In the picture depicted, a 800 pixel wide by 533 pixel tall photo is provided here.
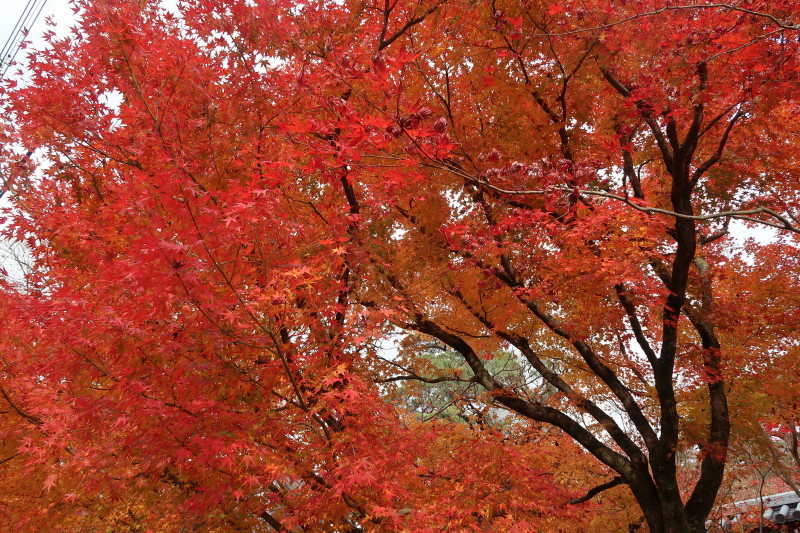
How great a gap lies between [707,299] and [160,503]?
26.5 feet

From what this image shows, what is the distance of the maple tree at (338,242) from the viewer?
3.18 metres

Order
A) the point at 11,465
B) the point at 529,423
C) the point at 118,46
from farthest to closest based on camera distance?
the point at 529,423
the point at 11,465
the point at 118,46

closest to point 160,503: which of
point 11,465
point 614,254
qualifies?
point 11,465

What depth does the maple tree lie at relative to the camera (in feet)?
10.4

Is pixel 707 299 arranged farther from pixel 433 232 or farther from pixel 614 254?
pixel 433 232

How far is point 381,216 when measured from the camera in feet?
17.7

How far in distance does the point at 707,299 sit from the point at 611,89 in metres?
3.67

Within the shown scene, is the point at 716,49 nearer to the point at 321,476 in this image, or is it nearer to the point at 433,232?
the point at 433,232

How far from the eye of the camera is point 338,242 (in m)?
4.16

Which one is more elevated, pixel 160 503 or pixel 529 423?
pixel 529 423

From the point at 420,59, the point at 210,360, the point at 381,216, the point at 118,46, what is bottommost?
the point at 210,360

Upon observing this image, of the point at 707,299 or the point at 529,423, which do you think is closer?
the point at 707,299

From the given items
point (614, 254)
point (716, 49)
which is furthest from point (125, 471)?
point (716, 49)

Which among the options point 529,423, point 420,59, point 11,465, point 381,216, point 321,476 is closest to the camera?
point 321,476
